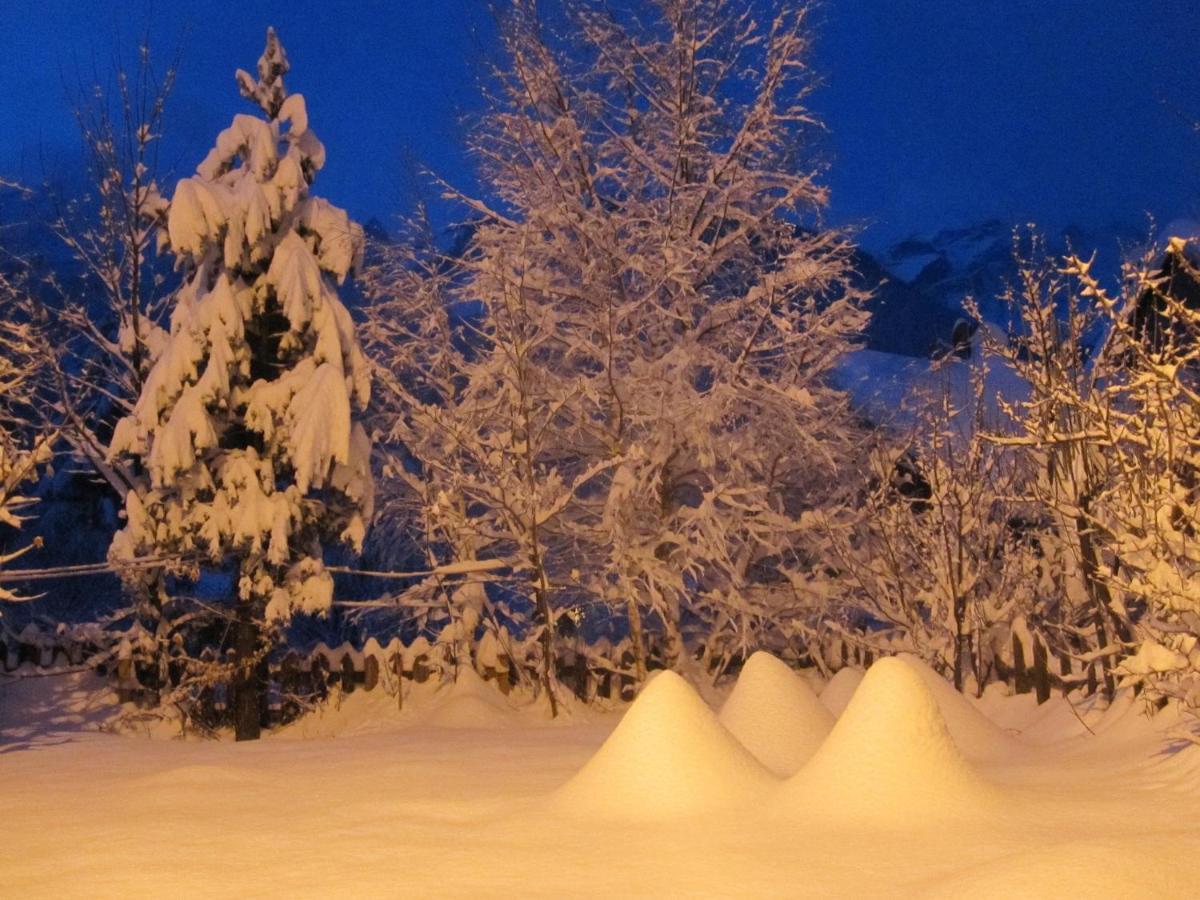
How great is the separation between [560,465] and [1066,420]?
6.77 meters

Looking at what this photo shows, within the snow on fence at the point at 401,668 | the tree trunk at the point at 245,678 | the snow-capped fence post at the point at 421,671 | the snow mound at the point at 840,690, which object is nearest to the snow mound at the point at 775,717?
the snow mound at the point at 840,690

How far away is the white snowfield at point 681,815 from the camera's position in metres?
3.55

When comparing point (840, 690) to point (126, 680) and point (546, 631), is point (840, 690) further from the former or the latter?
point (126, 680)

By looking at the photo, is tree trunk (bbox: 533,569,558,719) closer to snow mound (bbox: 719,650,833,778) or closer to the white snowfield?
the white snowfield

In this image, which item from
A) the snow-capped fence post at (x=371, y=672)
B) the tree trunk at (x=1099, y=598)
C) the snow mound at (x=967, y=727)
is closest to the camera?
the snow mound at (x=967, y=727)

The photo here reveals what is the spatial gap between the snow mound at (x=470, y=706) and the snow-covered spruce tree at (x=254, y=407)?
1801 mm

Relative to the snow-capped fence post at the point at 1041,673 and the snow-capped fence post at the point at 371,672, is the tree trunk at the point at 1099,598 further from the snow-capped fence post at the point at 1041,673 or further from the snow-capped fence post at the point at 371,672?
the snow-capped fence post at the point at 371,672

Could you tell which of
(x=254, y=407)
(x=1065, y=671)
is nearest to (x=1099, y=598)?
(x=1065, y=671)

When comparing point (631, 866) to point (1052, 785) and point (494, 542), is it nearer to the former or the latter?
point (1052, 785)

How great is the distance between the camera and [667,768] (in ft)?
15.0

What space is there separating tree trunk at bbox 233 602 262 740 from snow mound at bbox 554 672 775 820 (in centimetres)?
786

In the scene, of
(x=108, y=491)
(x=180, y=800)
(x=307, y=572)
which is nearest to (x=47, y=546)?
(x=108, y=491)

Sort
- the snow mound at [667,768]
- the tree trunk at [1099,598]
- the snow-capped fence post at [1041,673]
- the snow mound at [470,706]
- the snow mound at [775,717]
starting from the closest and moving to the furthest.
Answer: the snow mound at [667,768] → the snow mound at [775,717] → the tree trunk at [1099,598] → the snow-capped fence post at [1041,673] → the snow mound at [470,706]

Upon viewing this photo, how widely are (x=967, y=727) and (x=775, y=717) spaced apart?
1.71m
